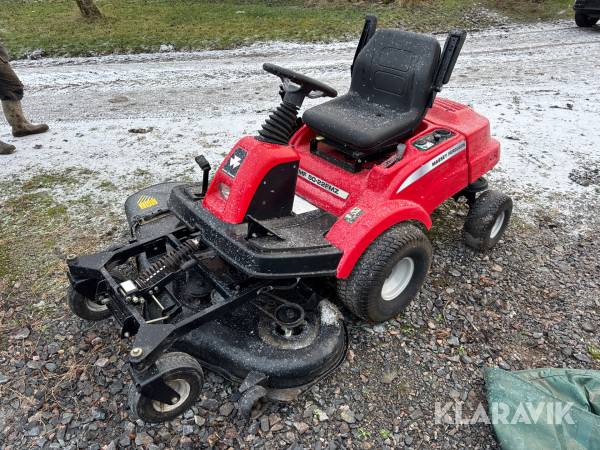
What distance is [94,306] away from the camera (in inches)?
104

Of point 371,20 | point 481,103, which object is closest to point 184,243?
point 371,20

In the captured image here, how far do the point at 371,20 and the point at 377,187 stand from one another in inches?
52.0

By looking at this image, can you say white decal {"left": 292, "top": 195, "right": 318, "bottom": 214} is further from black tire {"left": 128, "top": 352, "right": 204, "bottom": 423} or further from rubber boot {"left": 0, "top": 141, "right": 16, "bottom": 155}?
rubber boot {"left": 0, "top": 141, "right": 16, "bottom": 155}

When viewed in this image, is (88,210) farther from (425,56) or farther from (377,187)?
(425,56)

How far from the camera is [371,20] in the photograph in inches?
127

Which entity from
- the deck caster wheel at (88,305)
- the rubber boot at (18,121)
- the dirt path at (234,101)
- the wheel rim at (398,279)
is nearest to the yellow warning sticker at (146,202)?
the deck caster wheel at (88,305)

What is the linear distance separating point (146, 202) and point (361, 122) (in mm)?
1562

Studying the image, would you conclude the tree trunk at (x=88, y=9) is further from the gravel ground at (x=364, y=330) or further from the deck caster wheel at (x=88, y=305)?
the deck caster wheel at (x=88, y=305)

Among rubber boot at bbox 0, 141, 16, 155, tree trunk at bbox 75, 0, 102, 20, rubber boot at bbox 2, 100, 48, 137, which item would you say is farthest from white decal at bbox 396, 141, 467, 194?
tree trunk at bbox 75, 0, 102, 20

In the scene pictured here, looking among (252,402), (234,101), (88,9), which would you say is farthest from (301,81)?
(88,9)

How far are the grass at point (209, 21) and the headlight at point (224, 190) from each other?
628 centimetres

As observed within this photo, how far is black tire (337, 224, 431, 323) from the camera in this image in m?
2.39

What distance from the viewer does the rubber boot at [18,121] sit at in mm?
4906

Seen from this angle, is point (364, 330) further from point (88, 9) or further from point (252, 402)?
point (88, 9)
